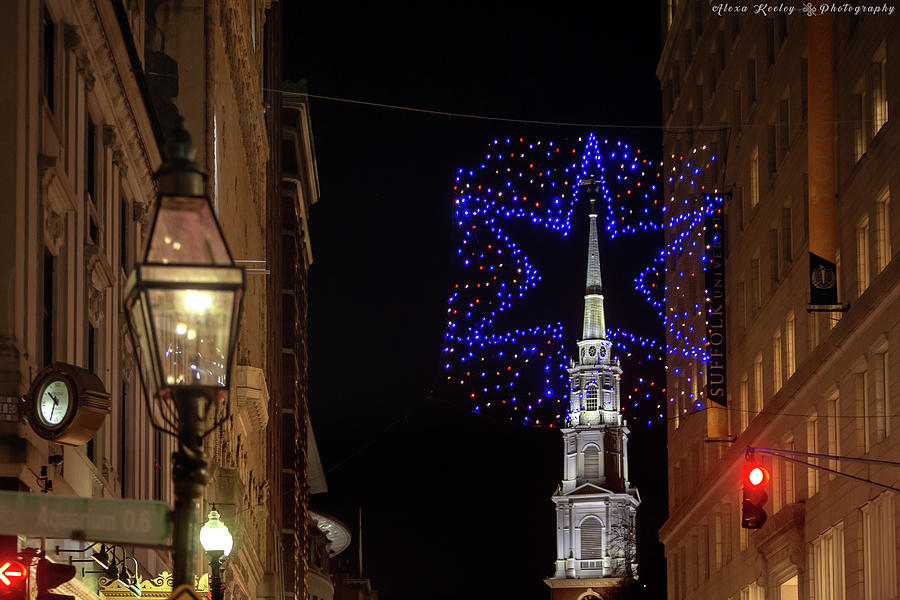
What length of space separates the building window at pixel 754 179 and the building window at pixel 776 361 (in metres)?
5.67

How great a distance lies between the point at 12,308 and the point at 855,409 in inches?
1022

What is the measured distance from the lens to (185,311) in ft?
32.6

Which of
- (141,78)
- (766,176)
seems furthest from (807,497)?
Answer: (141,78)

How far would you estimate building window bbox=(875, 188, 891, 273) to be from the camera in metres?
38.1

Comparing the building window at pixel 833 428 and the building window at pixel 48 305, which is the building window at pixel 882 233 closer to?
the building window at pixel 833 428

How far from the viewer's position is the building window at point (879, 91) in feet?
125

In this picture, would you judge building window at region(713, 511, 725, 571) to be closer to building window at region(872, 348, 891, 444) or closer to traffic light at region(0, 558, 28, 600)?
building window at region(872, 348, 891, 444)

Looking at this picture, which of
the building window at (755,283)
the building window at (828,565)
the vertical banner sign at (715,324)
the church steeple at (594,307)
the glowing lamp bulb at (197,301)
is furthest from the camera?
the church steeple at (594,307)

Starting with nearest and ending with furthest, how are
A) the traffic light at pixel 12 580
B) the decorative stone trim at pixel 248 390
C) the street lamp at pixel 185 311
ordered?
the street lamp at pixel 185 311, the traffic light at pixel 12 580, the decorative stone trim at pixel 248 390

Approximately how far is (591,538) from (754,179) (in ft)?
421

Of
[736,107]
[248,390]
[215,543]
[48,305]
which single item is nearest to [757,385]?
[736,107]

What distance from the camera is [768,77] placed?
50.7 m

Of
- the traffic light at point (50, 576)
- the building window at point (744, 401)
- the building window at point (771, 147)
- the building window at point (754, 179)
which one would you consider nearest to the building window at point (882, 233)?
the building window at point (771, 147)

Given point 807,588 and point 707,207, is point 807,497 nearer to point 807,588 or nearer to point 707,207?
point 807,588
